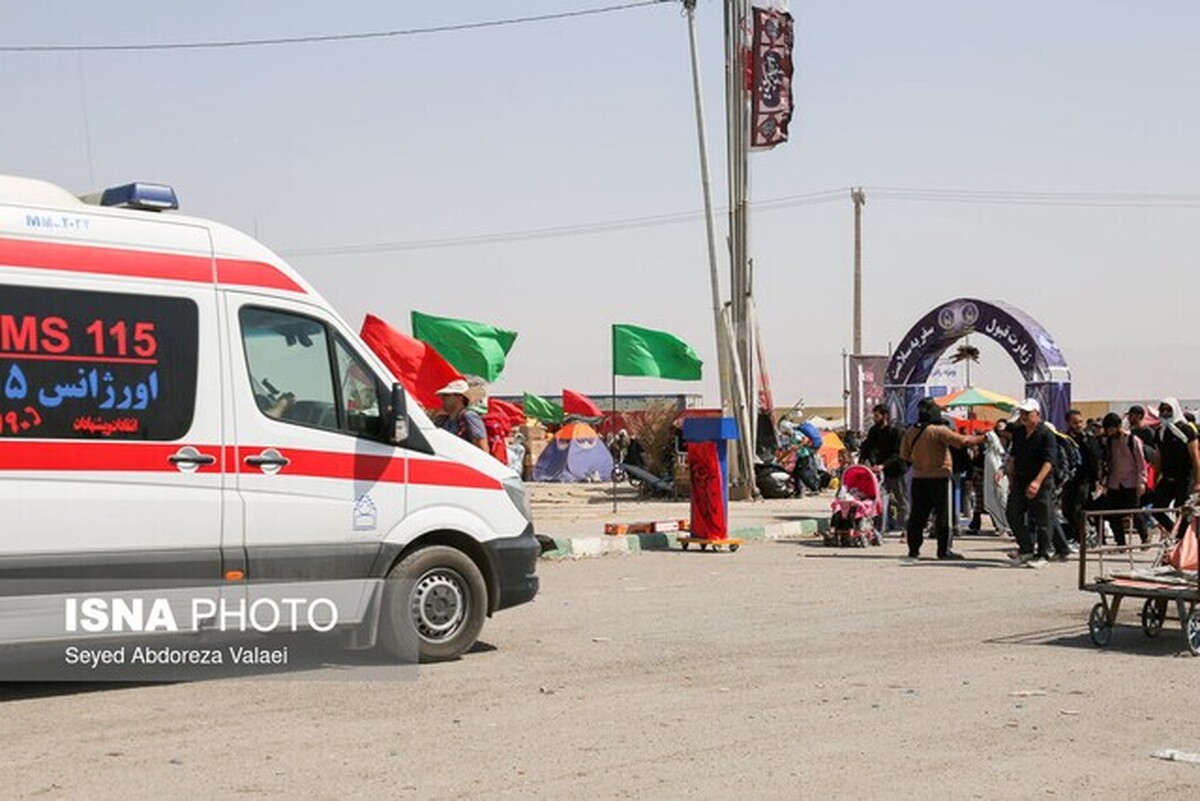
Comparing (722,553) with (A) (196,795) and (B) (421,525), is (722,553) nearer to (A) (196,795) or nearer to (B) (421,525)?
(B) (421,525)

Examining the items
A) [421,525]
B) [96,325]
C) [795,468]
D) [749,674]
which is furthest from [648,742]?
[795,468]

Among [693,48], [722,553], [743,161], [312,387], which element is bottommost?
[722,553]

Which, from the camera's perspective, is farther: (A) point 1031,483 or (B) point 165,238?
(A) point 1031,483

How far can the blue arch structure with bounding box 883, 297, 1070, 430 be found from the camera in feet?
75.4

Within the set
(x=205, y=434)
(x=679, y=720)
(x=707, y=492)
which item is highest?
(x=205, y=434)

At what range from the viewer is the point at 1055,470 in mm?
17188

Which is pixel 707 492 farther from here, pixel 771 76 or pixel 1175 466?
pixel 771 76

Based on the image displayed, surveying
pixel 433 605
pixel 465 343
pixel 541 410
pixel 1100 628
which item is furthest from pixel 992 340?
pixel 541 410

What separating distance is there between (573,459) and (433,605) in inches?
1340

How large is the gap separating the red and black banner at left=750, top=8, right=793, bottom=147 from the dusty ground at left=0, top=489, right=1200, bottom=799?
19988 millimetres

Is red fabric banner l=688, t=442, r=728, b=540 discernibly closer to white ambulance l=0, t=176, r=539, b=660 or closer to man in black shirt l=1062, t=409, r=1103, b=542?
man in black shirt l=1062, t=409, r=1103, b=542

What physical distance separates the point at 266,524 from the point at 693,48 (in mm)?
23714

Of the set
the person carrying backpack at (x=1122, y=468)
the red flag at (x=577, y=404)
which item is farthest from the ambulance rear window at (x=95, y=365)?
the red flag at (x=577, y=404)

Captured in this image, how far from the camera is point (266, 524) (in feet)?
29.8
